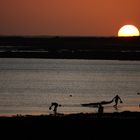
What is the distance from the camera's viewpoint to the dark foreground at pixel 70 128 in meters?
15.9

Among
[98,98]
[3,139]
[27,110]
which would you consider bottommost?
[3,139]

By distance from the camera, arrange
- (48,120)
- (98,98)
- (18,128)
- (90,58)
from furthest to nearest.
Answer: (90,58) → (98,98) → (48,120) → (18,128)

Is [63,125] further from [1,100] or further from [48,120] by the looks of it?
[1,100]

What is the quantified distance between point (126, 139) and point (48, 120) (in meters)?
3.43

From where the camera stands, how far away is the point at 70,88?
3941 cm

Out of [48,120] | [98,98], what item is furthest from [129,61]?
[48,120]

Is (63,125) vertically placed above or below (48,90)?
below

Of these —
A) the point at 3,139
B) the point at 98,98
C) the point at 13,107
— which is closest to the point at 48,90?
the point at 98,98

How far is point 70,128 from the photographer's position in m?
16.8

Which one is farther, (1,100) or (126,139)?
(1,100)

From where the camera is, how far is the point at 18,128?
16750 millimetres

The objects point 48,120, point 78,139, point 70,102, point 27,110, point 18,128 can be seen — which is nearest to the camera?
point 78,139

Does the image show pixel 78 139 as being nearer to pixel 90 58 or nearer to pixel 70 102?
pixel 70 102

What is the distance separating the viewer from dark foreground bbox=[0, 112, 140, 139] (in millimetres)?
15852
